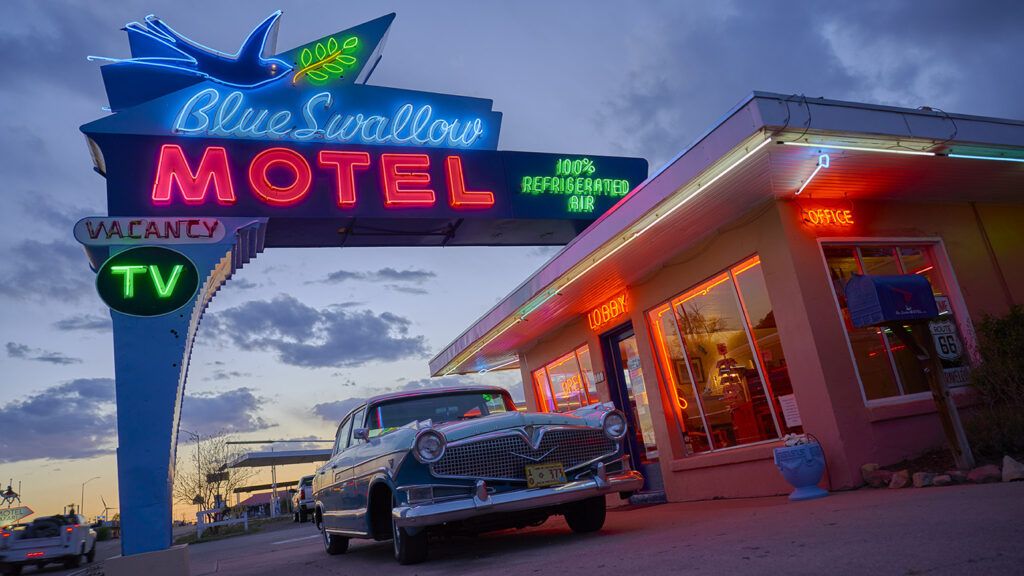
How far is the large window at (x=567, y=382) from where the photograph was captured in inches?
524

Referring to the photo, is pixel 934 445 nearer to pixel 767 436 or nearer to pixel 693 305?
pixel 767 436

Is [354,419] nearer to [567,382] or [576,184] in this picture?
[567,382]

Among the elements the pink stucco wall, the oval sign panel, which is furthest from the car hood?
the oval sign panel

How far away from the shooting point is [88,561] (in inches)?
762

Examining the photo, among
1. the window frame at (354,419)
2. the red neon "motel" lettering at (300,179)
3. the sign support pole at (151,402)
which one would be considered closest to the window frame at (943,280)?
the window frame at (354,419)

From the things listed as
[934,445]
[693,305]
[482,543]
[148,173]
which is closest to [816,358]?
[934,445]

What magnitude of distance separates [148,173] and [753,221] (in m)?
9.10

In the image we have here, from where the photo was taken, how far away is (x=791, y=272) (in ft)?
25.8

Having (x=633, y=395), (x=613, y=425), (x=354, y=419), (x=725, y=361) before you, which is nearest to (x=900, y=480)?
(x=613, y=425)

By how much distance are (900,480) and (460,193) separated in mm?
8695

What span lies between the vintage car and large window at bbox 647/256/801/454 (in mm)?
3056

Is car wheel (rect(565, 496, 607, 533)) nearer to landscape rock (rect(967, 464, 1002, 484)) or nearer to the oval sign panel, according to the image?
landscape rock (rect(967, 464, 1002, 484))

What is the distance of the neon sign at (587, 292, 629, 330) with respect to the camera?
11.4 metres

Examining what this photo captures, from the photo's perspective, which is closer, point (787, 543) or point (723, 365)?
point (787, 543)
